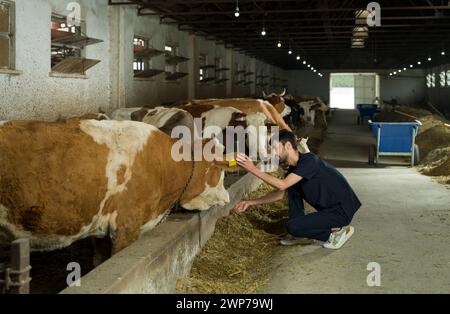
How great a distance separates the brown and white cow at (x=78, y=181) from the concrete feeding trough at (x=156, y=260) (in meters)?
0.27

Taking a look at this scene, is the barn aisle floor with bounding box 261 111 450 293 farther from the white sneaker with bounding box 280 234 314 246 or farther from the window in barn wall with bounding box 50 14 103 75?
the window in barn wall with bounding box 50 14 103 75

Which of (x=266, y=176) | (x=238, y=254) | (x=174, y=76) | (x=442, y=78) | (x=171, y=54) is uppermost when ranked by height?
(x=442, y=78)

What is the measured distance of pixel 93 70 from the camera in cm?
1128

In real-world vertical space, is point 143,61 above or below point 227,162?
above

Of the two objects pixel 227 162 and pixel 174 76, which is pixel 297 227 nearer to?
pixel 227 162

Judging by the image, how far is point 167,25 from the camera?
53.7 ft

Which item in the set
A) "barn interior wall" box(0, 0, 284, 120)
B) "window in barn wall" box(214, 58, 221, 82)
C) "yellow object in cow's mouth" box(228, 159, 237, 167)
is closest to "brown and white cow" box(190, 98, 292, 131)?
"barn interior wall" box(0, 0, 284, 120)

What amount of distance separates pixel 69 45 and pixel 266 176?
6.50m

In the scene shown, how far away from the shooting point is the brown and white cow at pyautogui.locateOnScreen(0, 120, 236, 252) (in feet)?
13.3

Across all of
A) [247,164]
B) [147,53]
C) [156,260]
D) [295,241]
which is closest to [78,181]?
[156,260]
